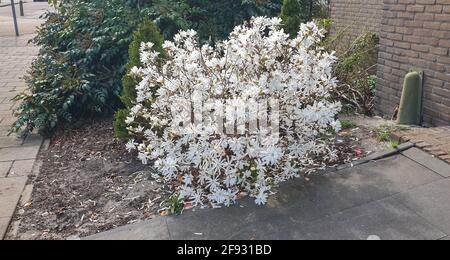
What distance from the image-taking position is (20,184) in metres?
4.13

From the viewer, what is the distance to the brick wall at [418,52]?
13.6ft

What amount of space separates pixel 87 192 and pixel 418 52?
143 inches

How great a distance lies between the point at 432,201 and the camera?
10.1 feet

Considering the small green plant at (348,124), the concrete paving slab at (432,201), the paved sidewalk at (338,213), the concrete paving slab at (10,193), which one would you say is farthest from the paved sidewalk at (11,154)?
the small green plant at (348,124)

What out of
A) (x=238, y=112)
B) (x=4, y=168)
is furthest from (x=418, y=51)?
(x=4, y=168)

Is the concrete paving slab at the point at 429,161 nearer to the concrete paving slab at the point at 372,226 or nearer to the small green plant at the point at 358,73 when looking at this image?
the concrete paving slab at the point at 372,226

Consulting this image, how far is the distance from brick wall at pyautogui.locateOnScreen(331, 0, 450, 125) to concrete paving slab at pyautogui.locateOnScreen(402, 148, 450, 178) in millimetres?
734

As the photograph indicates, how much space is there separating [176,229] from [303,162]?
1.28m

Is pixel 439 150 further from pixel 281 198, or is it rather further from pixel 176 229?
pixel 176 229

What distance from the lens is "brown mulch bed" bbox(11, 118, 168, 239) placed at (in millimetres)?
3324

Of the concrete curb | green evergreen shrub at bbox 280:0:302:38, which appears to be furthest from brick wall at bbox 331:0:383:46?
the concrete curb

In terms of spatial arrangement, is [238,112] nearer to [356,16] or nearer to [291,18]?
[291,18]

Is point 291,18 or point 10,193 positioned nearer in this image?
point 10,193
